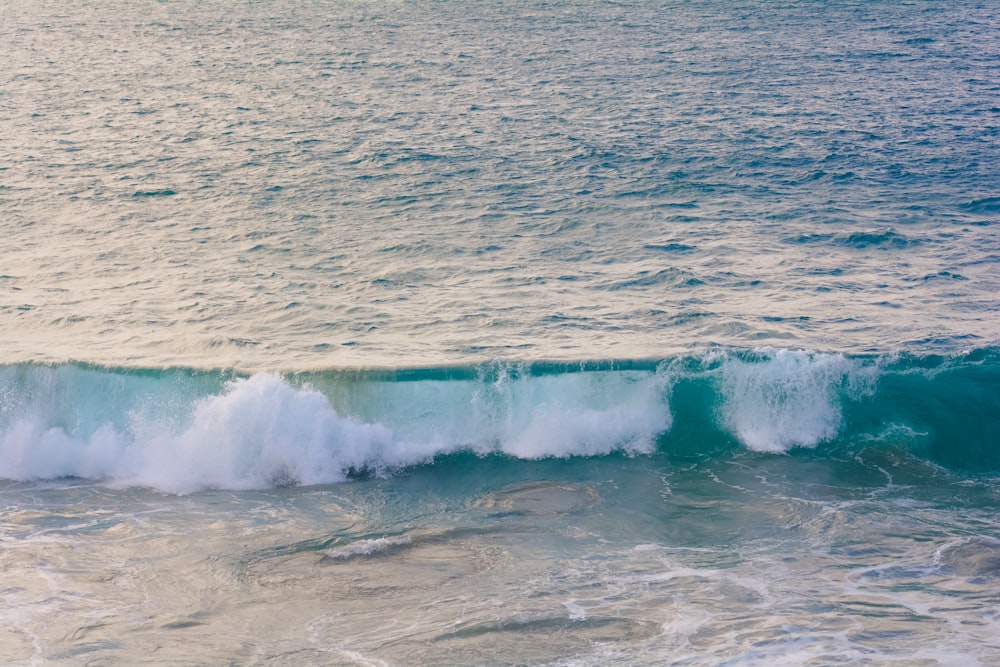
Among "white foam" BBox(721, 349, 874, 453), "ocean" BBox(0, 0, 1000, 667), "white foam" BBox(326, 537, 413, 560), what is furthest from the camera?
"white foam" BBox(721, 349, 874, 453)

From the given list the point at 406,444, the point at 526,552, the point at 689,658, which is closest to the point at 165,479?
the point at 406,444

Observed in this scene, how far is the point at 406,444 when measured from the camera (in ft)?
46.6

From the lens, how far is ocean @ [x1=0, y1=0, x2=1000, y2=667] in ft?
32.6

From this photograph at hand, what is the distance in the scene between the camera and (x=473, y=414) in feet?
47.9

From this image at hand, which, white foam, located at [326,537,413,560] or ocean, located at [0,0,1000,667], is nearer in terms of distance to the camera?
ocean, located at [0,0,1000,667]

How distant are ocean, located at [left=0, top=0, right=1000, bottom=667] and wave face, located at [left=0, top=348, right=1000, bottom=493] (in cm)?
5

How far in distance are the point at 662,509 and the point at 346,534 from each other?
154 inches

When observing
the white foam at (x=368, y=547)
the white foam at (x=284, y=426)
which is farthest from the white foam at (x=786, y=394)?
the white foam at (x=368, y=547)

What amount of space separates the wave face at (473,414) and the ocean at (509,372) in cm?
5

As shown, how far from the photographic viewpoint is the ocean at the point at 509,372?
992 centimetres

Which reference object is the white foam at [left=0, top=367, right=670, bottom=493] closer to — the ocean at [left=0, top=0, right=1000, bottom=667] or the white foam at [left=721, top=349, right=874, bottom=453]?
the ocean at [left=0, top=0, right=1000, bottom=667]

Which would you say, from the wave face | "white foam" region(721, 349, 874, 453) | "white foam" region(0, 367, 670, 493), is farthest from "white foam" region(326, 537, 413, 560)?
"white foam" region(721, 349, 874, 453)

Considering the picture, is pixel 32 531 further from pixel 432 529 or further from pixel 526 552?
pixel 526 552

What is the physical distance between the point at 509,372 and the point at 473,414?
830 millimetres
